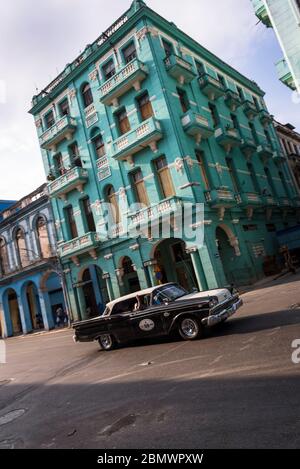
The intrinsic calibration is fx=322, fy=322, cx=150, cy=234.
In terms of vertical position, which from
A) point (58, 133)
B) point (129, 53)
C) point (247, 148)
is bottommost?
point (247, 148)

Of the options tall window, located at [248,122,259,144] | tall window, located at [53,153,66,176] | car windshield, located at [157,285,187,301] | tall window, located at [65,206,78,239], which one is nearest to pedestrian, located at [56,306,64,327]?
tall window, located at [65,206,78,239]

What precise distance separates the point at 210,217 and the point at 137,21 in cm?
1381

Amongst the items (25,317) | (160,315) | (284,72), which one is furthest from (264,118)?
(25,317)

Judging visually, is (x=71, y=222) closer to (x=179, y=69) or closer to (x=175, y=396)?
(x=179, y=69)

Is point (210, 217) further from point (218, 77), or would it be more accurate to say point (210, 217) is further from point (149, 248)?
point (218, 77)

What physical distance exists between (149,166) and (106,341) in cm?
1247

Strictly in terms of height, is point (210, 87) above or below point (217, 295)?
above

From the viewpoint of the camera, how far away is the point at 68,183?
24375mm

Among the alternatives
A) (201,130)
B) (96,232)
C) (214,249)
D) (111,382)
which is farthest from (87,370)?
(201,130)

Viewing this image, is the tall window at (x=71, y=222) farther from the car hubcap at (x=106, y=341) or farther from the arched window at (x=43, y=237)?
the car hubcap at (x=106, y=341)

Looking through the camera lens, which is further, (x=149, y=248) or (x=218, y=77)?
(x=218, y=77)

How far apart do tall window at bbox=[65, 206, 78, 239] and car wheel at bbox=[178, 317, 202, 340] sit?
1781cm

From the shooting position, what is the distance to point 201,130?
808 inches
